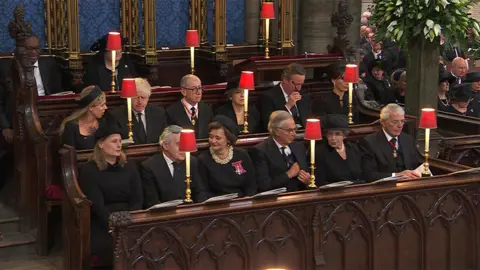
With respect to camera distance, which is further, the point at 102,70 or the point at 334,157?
the point at 102,70

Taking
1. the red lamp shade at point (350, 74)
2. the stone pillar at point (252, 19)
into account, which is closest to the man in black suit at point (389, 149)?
the red lamp shade at point (350, 74)

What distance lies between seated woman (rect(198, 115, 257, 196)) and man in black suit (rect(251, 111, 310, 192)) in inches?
9.1

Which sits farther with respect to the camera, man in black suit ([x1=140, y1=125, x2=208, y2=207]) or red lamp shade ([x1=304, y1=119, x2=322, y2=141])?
red lamp shade ([x1=304, y1=119, x2=322, y2=141])

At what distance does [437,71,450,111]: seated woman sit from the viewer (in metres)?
12.3

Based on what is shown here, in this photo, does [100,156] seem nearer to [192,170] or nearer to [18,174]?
[192,170]

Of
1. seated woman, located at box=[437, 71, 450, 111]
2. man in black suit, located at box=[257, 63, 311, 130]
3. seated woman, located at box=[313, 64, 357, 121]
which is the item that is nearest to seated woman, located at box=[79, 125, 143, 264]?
man in black suit, located at box=[257, 63, 311, 130]

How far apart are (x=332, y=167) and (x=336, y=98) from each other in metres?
2.04

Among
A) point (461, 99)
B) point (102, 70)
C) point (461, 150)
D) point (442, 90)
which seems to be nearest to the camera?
point (461, 150)

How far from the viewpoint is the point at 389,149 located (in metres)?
9.25

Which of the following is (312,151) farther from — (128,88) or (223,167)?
(128,88)

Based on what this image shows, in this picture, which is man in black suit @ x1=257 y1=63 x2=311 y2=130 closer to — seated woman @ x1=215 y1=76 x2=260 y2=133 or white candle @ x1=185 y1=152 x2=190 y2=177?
seated woman @ x1=215 y1=76 x2=260 y2=133

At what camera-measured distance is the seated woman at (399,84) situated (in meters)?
13.2

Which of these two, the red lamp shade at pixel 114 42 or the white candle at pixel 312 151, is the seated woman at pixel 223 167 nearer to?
the white candle at pixel 312 151

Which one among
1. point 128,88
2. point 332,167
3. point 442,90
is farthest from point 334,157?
point 442,90
